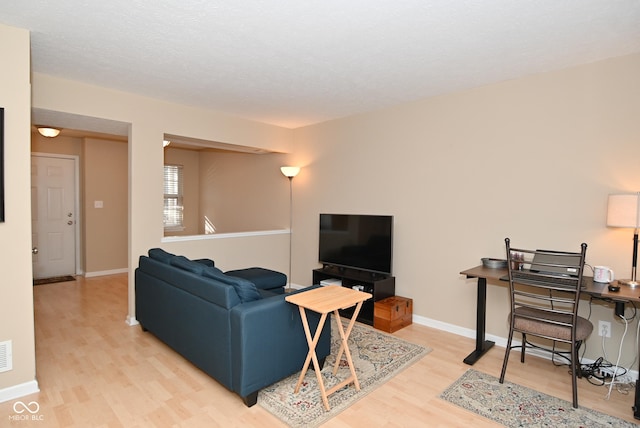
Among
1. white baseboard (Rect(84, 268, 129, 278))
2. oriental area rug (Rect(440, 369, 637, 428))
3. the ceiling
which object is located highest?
the ceiling

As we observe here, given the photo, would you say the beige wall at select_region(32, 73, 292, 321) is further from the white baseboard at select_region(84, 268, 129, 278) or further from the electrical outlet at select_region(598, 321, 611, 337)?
the electrical outlet at select_region(598, 321, 611, 337)

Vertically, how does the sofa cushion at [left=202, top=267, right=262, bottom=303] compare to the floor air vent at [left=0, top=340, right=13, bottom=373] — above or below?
above

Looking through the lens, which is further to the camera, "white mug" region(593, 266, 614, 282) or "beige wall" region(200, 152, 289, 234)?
"beige wall" region(200, 152, 289, 234)

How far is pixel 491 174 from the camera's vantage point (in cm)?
342

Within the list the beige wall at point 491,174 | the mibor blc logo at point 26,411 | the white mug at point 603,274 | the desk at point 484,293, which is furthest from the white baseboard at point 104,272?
the white mug at point 603,274

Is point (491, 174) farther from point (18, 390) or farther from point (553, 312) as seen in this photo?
point (18, 390)

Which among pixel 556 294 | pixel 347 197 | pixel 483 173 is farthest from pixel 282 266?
pixel 556 294

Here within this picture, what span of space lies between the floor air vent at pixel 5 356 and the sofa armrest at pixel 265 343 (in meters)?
1.50

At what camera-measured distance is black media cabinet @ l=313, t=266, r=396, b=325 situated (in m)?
3.91

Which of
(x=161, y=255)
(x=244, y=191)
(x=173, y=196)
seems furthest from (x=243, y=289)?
(x=173, y=196)

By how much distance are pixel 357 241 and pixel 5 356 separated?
326cm

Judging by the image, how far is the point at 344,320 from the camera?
4.11 metres

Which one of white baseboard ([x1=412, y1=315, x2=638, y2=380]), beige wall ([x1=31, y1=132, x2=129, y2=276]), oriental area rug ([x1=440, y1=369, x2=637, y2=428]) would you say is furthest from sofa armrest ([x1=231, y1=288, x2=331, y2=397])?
beige wall ([x1=31, y1=132, x2=129, y2=276])

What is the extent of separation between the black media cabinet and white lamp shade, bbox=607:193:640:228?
2088 mm
